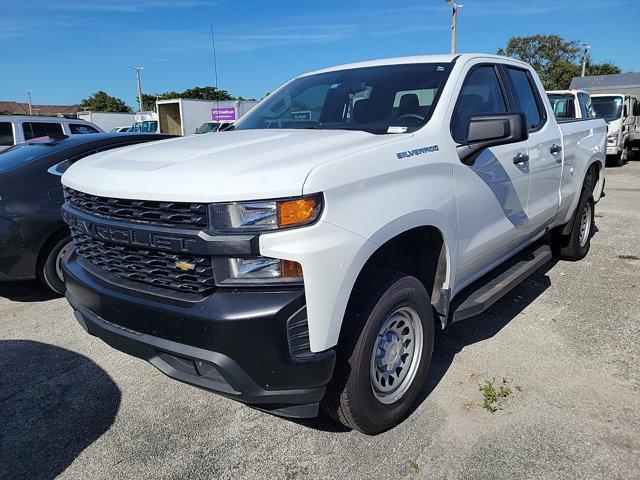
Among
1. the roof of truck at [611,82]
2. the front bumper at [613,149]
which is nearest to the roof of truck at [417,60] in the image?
the front bumper at [613,149]

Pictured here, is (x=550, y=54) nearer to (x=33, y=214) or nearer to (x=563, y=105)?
(x=563, y=105)

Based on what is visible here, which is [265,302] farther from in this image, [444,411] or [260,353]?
[444,411]

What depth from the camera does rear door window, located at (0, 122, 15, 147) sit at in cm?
1021

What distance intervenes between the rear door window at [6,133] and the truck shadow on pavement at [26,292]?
6.31 meters

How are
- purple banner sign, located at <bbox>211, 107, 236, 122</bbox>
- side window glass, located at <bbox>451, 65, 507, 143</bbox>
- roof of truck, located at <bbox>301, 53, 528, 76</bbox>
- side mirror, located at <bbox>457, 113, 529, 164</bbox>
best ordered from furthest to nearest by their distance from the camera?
purple banner sign, located at <bbox>211, 107, 236, 122</bbox> → roof of truck, located at <bbox>301, 53, 528, 76</bbox> → side window glass, located at <bbox>451, 65, 507, 143</bbox> → side mirror, located at <bbox>457, 113, 529, 164</bbox>

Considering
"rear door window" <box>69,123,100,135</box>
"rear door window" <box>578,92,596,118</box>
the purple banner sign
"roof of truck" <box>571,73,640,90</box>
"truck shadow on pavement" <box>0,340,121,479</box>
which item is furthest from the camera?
the purple banner sign

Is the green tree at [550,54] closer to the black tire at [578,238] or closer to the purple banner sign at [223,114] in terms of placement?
the purple banner sign at [223,114]

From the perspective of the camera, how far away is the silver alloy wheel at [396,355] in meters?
2.57

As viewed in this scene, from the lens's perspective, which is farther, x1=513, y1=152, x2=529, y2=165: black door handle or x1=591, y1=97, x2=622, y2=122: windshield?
x1=591, y1=97, x2=622, y2=122: windshield

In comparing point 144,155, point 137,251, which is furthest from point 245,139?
point 137,251

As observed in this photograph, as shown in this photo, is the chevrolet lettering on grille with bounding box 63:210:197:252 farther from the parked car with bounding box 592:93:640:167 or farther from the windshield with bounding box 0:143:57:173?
the parked car with bounding box 592:93:640:167

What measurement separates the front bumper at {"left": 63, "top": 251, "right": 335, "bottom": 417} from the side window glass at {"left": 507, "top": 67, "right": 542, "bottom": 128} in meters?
2.92

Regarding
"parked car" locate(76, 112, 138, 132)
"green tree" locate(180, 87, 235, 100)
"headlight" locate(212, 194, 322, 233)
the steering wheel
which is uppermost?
"green tree" locate(180, 87, 235, 100)

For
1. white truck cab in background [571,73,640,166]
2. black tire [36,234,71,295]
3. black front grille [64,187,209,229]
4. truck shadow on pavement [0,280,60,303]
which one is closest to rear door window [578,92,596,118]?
white truck cab in background [571,73,640,166]
